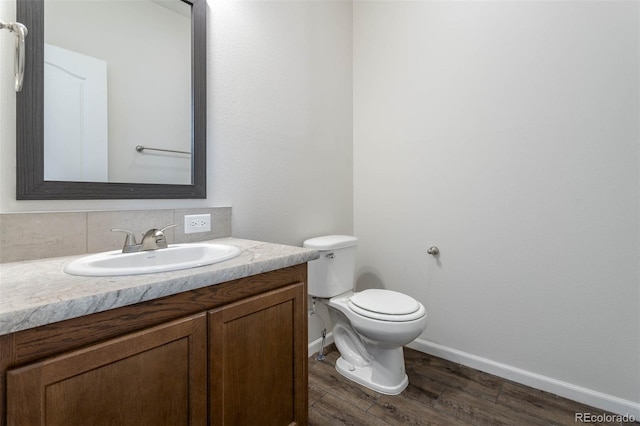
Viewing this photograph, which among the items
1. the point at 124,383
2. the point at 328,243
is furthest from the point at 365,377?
the point at 124,383

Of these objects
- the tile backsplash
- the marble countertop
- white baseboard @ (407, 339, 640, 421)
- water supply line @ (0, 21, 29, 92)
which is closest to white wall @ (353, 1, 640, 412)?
white baseboard @ (407, 339, 640, 421)

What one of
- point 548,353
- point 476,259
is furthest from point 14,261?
point 548,353

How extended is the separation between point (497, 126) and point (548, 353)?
128 cm

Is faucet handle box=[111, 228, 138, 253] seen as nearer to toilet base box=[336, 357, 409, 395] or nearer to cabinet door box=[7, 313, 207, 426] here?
cabinet door box=[7, 313, 207, 426]

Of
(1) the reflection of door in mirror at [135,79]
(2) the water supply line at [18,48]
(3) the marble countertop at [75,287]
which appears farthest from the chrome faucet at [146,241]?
(2) the water supply line at [18,48]

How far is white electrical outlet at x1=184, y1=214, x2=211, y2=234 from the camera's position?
1.35 meters

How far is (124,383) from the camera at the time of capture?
2.34ft

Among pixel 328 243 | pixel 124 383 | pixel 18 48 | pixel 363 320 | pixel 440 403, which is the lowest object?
pixel 440 403

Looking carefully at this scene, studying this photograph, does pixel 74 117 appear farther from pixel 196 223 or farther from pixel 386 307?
pixel 386 307

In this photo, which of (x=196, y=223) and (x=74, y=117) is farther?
(x=196, y=223)

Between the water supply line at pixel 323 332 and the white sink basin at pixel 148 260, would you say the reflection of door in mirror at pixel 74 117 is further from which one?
the water supply line at pixel 323 332

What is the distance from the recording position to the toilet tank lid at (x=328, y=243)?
1829 mm

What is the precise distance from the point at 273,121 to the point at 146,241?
0.97m

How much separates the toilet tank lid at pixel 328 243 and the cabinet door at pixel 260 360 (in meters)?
0.64
